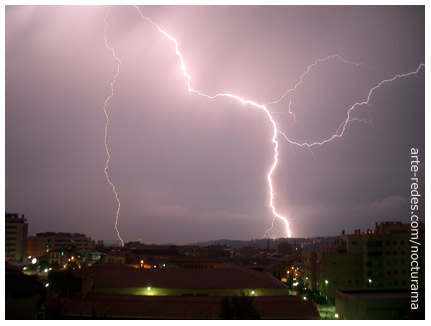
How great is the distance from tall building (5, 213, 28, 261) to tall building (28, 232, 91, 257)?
65.6 inches

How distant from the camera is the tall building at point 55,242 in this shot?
33.5 meters

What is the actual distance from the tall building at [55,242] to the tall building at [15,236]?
1.67m

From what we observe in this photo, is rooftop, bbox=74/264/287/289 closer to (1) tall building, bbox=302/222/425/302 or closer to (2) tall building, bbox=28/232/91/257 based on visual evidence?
(1) tall building, bbox=302/222/425/302

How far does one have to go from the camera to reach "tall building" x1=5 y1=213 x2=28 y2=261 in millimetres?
30531

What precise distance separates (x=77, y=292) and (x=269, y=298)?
4.84 m

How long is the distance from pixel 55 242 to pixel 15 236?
629 centimetres

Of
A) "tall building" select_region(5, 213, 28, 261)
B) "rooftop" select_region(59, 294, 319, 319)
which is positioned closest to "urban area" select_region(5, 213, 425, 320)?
"rooftop" select_region(59, 294, 319, 319)

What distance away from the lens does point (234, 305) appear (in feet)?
29.4

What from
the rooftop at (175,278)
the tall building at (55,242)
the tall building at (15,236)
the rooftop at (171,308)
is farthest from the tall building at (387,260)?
the tall building at (15,236)

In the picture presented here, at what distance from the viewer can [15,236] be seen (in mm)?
30906

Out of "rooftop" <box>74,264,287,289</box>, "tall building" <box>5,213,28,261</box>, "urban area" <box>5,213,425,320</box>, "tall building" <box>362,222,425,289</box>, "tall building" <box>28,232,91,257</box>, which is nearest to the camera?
"urban area" <box>5,213,425,320</box>
